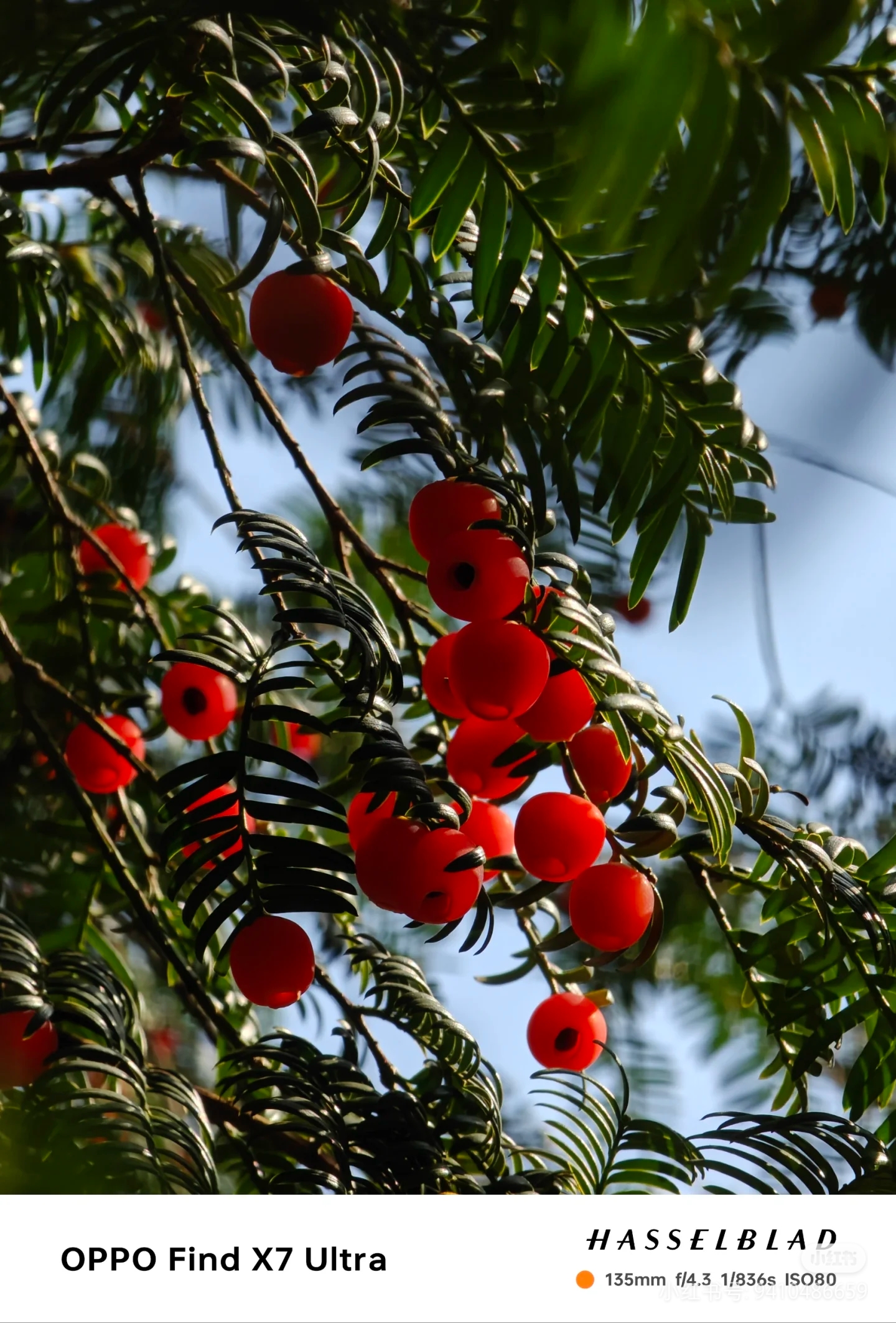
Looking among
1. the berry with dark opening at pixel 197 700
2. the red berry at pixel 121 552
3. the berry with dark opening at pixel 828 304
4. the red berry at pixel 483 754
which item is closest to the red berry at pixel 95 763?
the berry with dark opening at pixel 197 700

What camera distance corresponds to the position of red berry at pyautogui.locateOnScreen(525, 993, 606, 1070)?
1.95ft

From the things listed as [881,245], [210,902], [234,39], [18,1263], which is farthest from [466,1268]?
[881,245]

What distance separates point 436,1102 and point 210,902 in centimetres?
22

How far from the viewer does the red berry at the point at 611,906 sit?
491 mm

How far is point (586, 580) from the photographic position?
0.52 m

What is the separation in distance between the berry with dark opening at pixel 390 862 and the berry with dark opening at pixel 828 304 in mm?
772

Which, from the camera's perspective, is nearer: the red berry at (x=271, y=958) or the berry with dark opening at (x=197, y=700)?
the red berry at (x=271, y=958)

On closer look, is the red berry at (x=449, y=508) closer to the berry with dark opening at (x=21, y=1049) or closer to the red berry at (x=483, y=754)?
the red berry at (x=483, y=754)

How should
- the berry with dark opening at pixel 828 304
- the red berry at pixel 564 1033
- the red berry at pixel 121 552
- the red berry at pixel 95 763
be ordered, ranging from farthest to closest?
the berry with dark opening at pixel 828 304, the red berry at pixel 121 552, the red berry at pixel 95 763, the red berry at pixel 564 1033

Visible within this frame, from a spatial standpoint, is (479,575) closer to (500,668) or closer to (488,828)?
(500,668)

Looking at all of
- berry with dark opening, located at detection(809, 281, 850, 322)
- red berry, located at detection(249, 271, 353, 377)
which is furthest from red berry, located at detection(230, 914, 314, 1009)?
berry with dark opening, located at detection(809, 281, 850, 322)

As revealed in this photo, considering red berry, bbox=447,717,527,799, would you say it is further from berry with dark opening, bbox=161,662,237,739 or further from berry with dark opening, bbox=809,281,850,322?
berry with dark opening, bbox=809,281,850,322

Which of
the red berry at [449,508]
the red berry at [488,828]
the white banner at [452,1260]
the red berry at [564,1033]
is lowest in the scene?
the white banner at [452,1260]

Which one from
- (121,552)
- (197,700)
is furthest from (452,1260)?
(121,552)
